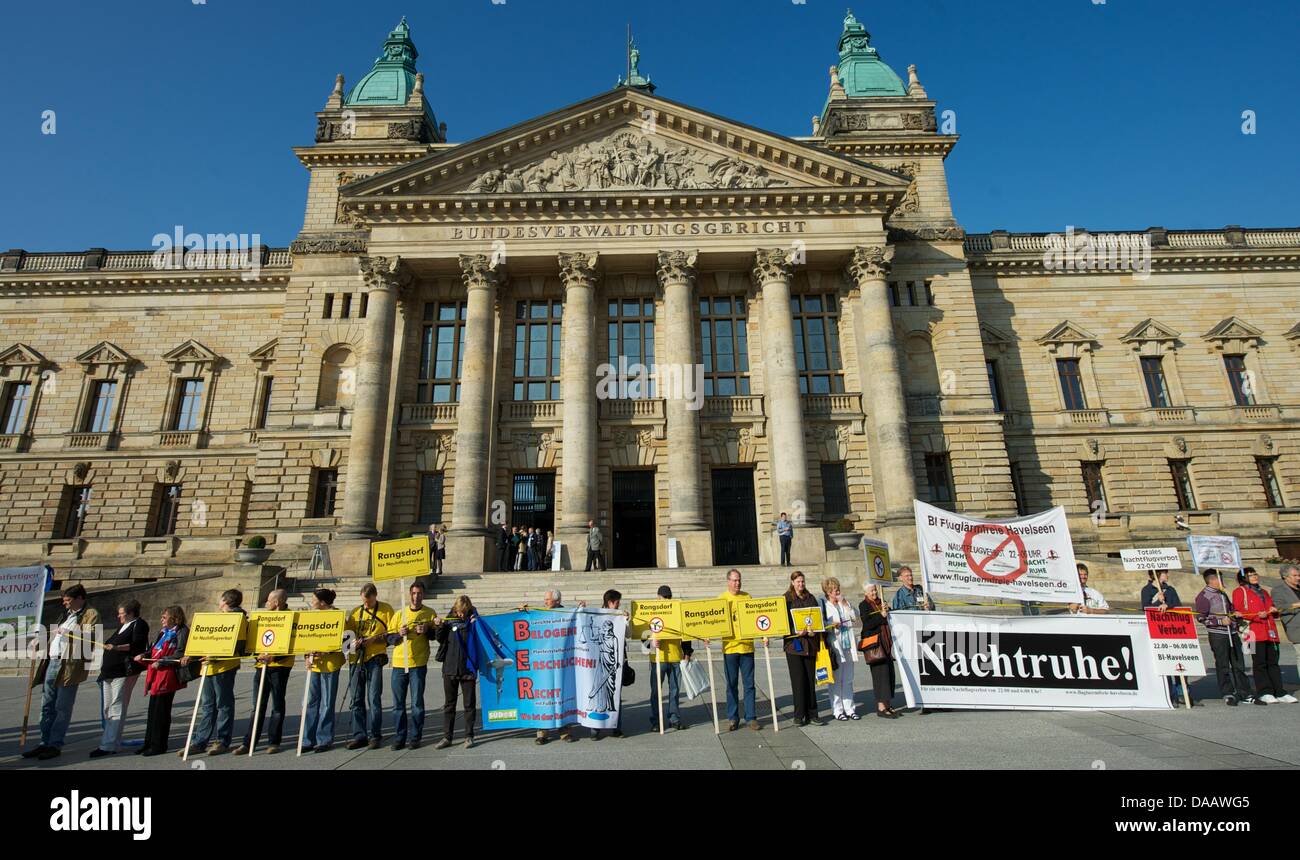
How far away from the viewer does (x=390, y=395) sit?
27781 mm

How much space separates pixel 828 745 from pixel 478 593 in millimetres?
Answer: 15713

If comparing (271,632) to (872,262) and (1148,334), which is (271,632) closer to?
(872,262)

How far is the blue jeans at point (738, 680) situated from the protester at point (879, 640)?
1.80 metres

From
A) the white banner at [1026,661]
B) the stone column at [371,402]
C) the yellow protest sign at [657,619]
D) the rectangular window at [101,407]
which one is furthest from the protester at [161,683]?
the rectangular window at [101,407]

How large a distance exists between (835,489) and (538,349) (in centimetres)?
1454

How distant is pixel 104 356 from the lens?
35.0 metres

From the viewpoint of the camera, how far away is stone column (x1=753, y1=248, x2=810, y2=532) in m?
25.5

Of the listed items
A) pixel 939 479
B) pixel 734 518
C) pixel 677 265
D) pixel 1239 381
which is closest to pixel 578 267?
pixel 677 265

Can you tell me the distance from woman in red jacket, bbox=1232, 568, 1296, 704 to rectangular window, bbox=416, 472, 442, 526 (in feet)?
82.0

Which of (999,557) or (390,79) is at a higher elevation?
(390,79)

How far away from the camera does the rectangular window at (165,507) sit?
32719mm

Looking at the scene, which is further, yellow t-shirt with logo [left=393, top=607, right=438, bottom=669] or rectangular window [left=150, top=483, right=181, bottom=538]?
rectangular window [left=150, top=483, right=181, bottom=538]

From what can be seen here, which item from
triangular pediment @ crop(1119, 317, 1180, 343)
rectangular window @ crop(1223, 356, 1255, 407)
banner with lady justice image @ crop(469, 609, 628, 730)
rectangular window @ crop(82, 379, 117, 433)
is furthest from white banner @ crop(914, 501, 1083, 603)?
rectangular window @ crop(82, 379, 117, 433)

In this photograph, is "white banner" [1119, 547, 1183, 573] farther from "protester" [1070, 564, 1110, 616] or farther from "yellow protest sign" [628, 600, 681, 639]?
"yellow protest sign" [628, 600, 681, 639]
